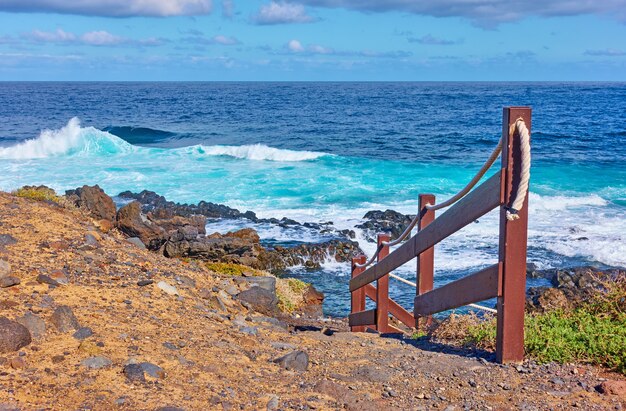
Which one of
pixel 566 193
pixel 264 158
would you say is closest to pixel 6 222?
pixel 566 193

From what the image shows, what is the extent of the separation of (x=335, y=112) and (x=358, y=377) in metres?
64.4

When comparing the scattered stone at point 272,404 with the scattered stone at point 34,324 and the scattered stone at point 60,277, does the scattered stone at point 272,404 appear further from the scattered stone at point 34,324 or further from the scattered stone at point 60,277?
the scattered stone at point 60,277

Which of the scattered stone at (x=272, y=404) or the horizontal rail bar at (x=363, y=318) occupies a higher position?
the scattered stone at (x=272, y=404)

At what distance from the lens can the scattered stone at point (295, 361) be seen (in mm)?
4605

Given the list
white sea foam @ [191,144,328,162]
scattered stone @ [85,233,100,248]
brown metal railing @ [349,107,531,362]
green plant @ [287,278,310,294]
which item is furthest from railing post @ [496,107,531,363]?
white sea foam @ [191,144,328,162]

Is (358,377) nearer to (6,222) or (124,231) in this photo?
(6,222)

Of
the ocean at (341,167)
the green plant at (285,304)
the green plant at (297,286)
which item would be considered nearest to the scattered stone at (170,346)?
the green plant at (285,304)

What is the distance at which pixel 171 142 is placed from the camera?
154ft

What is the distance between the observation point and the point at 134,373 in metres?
4.12

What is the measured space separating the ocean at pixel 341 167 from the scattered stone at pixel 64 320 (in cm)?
877

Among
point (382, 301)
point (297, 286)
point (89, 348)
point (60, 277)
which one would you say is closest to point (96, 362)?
point (89, 348)

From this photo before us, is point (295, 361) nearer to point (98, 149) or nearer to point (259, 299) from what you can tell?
point (259, 299)

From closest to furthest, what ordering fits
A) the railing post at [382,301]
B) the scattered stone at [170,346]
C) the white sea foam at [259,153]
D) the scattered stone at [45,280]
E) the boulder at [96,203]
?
the scattered stone at [170,346]
the scattered stone at [45,280]
the railing post at [382,301]
the boulder at [96,203]
the white sea foam at [259,153]

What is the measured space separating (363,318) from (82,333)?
13.2 ft
